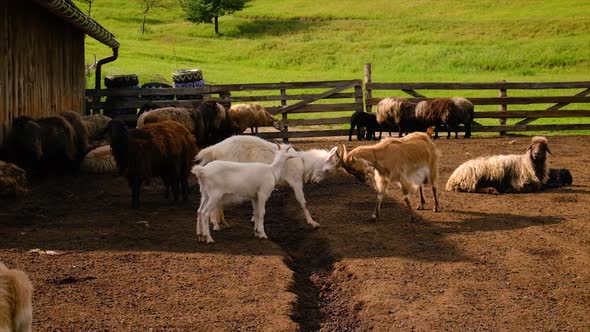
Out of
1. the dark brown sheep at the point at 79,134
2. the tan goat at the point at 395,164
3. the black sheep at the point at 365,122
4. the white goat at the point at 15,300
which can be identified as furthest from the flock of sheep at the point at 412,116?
the white goat at the point at 15,300

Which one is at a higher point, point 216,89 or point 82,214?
point 216,89

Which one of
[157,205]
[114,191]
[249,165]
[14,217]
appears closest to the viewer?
[249,165]

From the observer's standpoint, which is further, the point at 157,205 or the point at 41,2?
the point at 41,2

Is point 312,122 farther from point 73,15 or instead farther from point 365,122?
point 73,15

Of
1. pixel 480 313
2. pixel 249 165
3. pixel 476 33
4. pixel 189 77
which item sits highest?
pixel 476 33

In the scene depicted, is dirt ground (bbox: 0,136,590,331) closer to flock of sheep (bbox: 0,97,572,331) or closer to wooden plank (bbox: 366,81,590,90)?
flock of sheep (bbox: 0,97,572,331)

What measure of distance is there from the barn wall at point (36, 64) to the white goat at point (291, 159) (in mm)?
5280

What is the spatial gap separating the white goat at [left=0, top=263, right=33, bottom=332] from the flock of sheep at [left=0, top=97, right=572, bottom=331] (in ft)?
17.5

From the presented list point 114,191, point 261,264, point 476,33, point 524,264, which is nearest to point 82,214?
point 114,191

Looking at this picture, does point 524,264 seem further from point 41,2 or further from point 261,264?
point 41,2

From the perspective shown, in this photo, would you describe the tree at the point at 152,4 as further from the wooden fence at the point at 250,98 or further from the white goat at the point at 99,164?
the white goat at the point at 99,164

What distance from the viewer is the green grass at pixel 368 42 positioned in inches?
1730

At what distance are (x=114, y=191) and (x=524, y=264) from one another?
7.72 metres

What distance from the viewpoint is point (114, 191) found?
14188 mm
